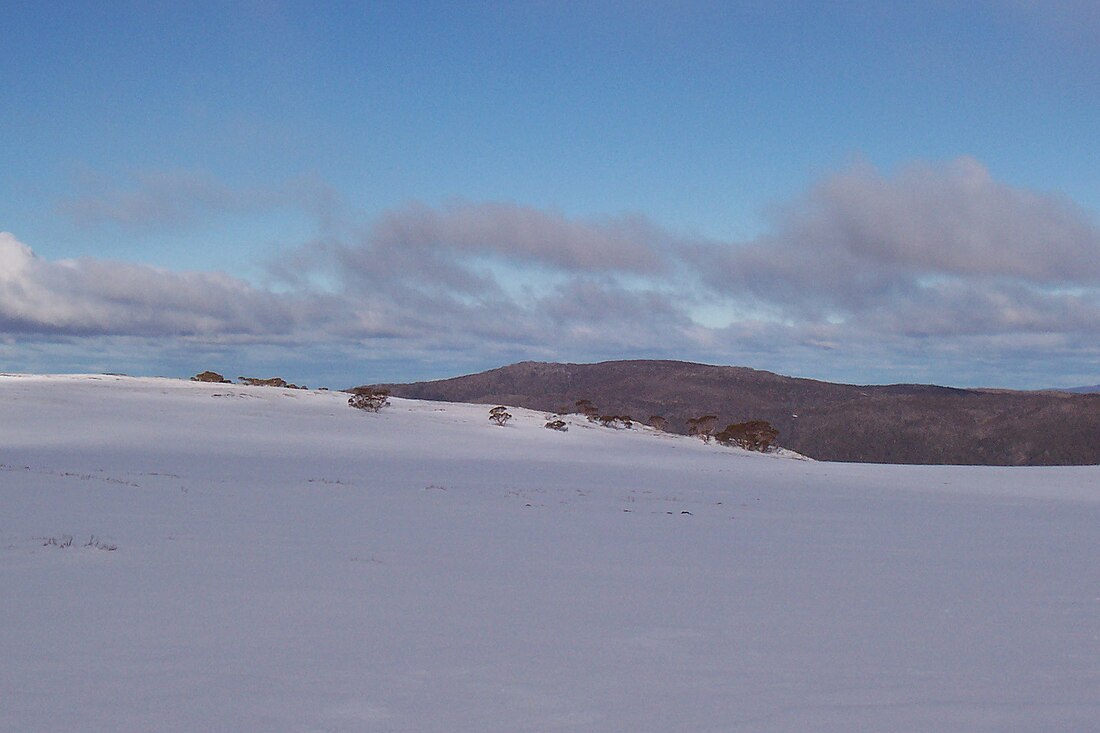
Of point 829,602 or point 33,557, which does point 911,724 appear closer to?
point 829,602

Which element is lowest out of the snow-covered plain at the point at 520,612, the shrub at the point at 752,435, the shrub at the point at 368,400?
the snow-covered plain at the point at 520,612

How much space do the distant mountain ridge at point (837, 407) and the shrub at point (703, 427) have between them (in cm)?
1006

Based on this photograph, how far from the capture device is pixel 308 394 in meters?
52.0

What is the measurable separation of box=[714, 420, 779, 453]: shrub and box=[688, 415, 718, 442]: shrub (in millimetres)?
1781

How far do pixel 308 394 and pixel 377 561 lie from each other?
147 feet

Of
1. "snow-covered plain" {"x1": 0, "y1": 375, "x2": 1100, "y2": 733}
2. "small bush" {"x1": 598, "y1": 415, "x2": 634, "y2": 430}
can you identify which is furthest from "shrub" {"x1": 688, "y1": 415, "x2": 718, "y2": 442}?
"snow-covered plain" {"x1": 0, "y1": 375, "x2": 1100, "y2": 733}

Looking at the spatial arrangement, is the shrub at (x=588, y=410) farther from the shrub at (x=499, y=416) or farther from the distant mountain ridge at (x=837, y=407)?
the shrub at (x=499, y=416)

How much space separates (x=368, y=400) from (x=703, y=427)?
22.1 m

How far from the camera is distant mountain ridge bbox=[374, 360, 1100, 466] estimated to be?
82438mm

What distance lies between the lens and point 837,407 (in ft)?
344

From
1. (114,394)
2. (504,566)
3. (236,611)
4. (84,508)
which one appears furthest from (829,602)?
(114,394)

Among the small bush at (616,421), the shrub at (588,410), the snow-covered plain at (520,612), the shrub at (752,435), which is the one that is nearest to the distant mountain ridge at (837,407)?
the shrub at (588,410)

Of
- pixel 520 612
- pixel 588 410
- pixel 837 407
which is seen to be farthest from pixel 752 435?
pixel 837 407

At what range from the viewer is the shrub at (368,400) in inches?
1914
